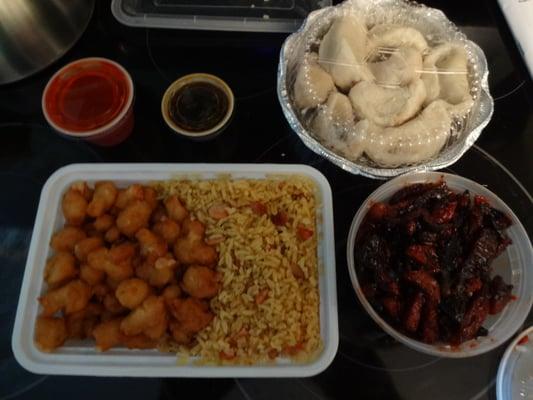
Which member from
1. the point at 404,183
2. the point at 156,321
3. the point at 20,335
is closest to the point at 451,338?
the point at 404,183

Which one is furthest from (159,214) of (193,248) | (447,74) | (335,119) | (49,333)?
(447,74)

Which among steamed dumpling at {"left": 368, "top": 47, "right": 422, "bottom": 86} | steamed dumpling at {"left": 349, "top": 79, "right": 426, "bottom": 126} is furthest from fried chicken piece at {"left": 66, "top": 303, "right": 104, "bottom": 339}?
steamed dumpling at {"left": 368, "top": 47, "right": 422, "bottom": 86}

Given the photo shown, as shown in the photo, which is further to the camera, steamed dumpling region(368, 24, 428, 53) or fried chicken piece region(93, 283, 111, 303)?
steamed dumpling region(368, 24, 428, 53)

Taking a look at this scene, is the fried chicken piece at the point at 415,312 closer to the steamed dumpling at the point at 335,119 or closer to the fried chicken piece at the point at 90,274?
the steamed dumpling at the point at 335,119

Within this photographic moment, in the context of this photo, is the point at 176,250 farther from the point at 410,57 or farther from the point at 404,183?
the point at 410,57

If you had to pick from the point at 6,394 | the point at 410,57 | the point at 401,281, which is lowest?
the point at 6,394

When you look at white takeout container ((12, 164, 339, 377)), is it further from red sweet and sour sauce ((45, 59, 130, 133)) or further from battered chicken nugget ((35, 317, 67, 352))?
red sweet and sour sauce ((45, 59, 130, 133))
